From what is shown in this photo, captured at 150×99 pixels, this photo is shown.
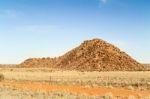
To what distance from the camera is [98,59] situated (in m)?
117

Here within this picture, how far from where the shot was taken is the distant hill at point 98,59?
113488 millimetres

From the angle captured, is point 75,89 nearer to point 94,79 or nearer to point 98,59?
point 94,79

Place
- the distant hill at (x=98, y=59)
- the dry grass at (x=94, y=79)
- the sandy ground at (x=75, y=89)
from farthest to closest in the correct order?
1. the distant hill at (x=98, y=59)
2. the dry grass at (x=94, y=79)
3. the sandy ground at (x=75, y=89)

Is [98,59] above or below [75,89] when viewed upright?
above

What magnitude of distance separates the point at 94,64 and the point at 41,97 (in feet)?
288

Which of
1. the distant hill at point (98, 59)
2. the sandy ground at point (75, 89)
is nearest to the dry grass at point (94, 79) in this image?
the sandy ground at point (75, 89)

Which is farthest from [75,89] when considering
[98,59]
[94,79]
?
[98,59]

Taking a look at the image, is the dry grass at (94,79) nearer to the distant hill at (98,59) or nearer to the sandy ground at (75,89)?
the sandy ground at (75,89)

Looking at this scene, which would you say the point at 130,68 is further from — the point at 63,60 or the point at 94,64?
the point at 63,60

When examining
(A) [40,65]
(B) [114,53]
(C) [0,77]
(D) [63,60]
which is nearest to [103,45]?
(B) [114,53]

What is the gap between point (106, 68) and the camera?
111 meters

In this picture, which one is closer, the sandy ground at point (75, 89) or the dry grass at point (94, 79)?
the sandy ground at point (75, 89)

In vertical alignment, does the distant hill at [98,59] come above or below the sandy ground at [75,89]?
above

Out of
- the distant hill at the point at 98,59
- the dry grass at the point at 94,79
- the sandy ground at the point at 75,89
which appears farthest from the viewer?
the distant hill at the point at 98,59
